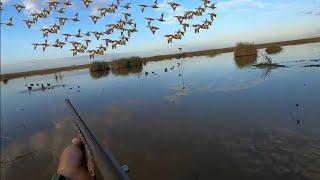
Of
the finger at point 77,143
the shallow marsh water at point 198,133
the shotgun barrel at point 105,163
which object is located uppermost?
the shotgun barrel at point 105,163

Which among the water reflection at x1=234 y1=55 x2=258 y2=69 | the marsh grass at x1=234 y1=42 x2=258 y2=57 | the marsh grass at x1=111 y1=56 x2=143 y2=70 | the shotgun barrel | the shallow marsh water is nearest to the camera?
the shotgun barrel

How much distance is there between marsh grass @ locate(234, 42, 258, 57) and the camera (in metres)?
67.9

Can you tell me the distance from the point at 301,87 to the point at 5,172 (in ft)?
64.6

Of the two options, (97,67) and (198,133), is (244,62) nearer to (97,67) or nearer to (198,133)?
(97,67)

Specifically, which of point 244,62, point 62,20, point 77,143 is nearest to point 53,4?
point 62,20

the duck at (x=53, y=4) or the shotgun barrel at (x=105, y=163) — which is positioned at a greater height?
the duck at (x=53, y=4)

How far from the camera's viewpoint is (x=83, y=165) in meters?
2.26

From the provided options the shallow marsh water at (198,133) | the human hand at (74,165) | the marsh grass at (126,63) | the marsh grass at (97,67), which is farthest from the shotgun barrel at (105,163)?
the marsh grass at (97,67)

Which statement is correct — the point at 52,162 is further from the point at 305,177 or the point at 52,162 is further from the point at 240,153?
the point at 305,177

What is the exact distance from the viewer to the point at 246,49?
68.2m

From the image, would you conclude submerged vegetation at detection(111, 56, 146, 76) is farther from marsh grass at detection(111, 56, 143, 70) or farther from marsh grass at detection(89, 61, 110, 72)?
marsh grass at detection(89, 61, 110, 72)

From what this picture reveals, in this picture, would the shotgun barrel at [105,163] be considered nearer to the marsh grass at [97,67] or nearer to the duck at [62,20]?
the duck at [62,20]

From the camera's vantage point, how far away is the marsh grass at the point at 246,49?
67.9 metres

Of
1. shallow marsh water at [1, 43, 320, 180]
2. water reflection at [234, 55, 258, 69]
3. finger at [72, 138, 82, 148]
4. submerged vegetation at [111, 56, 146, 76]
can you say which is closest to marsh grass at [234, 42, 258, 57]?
water reflection at [234, 55, 258, 69]
